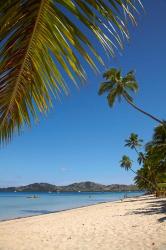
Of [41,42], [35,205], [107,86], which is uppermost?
[107,86]

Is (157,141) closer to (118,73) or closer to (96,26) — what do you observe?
(118,73)

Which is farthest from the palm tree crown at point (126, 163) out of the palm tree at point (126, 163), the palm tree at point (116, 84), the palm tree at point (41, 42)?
the palm tree at point (41, 42)

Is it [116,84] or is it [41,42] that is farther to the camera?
[116,84]

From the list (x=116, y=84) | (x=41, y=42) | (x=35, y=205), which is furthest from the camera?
(x=35, y=205)

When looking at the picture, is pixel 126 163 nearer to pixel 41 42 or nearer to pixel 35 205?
pixel 35 205

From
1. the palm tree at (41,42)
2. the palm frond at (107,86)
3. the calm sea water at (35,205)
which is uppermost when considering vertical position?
the palm frond at (107,86)

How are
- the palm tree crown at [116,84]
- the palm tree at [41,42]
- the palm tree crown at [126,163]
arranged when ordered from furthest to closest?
1. the palm tree crown at [126,163]
2. the palm tree crown at [116,84]
3. the palm tree at [41,42]

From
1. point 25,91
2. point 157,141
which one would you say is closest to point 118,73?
point 157,141

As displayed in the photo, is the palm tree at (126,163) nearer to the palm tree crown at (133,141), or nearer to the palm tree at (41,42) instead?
the palm tree crown at (133,141)

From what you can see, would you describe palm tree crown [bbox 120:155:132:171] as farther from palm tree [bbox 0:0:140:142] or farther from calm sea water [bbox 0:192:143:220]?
palm tree [bbox 0:0:140:142]

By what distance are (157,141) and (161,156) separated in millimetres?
2294

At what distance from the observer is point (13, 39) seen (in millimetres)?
1709

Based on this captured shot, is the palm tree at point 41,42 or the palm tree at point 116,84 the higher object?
the palm tree at point 116,84

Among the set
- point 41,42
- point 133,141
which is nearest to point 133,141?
point 133,141
